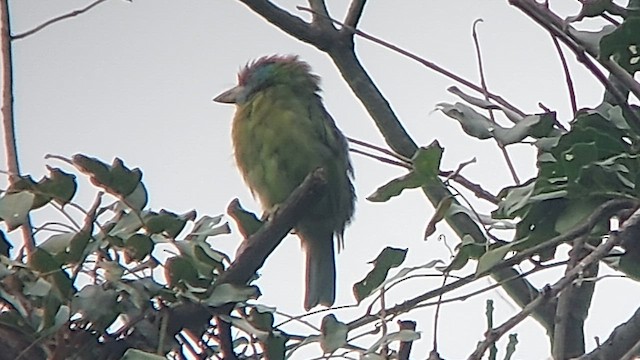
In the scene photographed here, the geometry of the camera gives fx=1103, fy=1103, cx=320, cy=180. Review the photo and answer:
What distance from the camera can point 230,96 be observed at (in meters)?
3.09

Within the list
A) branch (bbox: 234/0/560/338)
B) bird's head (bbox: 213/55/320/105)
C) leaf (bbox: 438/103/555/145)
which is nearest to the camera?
leaf (bbox: 438/103/555/145)

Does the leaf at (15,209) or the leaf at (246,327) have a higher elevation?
the leaf at (15,209)

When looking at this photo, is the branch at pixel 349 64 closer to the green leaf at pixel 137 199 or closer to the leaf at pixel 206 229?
the leaf at pixel 206 229

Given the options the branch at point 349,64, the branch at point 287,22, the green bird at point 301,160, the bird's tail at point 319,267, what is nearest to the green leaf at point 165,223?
the branch at point 349,64

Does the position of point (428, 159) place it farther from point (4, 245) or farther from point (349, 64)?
point (349, 64)

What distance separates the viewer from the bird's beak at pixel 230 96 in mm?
3081

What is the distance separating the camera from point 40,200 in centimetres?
128

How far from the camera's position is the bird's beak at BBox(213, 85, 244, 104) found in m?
3.08

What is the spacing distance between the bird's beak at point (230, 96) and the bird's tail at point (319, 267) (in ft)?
1.56

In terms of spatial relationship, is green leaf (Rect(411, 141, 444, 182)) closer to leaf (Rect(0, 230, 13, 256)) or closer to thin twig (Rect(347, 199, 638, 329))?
thin twig (Rect(347, 199, 638, 329))

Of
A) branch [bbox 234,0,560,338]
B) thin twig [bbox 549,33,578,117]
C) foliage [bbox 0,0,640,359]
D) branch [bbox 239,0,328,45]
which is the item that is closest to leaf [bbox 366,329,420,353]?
foliage [bbox 0,0,640,359]

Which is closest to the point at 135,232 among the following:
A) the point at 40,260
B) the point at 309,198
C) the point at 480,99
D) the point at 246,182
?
the point at 40,260

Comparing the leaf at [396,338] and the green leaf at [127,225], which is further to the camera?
Result: the green leaf at [127,225]

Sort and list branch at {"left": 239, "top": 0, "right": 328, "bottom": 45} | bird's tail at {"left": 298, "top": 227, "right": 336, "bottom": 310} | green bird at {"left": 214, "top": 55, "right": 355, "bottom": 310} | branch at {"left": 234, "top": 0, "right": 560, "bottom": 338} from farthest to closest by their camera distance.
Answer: green bird at {"left": 214, "top": 55, "right": 355, "bottom": 310}
bird's tail at {"left": 298, "top": 227, "right": 336, "bottom": 310}
branch at {"left": 239, "top": 0, "right": 328, "bottom": 45}
branch at {"left": 234, "top": 0, "right": 560, "bottom": 338}
